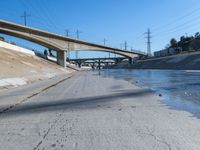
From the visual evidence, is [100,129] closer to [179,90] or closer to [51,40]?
[179,90]

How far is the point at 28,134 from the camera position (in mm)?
8594

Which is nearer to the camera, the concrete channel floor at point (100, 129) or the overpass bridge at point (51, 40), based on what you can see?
the concrete channel floor at point (100, 129)

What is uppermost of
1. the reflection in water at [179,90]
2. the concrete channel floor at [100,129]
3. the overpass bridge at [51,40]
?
the overpass bridge at [51,40]

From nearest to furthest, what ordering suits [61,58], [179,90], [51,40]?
[179,90]
[51,40]
[61,58]

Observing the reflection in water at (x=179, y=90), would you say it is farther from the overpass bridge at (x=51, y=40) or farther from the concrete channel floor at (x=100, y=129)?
the overpass bridge at (x=51, y=40)

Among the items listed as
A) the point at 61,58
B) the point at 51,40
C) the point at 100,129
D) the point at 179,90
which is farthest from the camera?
the point at 61,58

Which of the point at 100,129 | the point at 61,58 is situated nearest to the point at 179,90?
the point at 100,129

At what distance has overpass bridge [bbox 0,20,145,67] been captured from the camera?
303ft

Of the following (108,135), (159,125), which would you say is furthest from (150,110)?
(108,135)

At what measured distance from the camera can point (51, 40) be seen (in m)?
102

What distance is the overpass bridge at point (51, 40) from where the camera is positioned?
9231 centimetres

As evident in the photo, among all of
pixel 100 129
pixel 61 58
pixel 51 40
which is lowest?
pixel 100 129

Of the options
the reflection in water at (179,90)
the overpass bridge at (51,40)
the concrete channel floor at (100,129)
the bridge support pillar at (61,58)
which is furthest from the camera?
the bridge support pillar at (61,58)

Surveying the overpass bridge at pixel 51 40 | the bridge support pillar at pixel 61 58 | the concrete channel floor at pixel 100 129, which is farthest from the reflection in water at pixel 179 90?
the bridge support pillar at pixel 61 58
